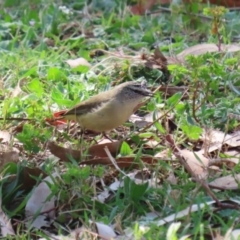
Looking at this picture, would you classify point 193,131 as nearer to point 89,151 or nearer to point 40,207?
point 89,151

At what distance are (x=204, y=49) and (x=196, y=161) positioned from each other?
2.11 metres

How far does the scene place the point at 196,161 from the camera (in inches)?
185

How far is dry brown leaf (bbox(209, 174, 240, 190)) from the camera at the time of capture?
4348 mm

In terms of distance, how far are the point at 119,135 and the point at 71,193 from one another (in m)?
1.14

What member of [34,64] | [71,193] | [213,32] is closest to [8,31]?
[34,64]

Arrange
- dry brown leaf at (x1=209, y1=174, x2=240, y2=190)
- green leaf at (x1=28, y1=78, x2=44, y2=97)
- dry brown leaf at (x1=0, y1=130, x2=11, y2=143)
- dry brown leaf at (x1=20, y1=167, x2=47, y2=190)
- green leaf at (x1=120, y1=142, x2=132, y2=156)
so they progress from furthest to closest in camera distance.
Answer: green leaf at (x1=28, y1=78, x2=44, y2=97) < dry brown leaf at (x1=0, y1=130, x2=11, y2=143) < green leaf at (x1=120, y1=142, x2=132, y2=156) < dry brown leaf at (x1=20, y1=167, x2=47, y2=190) < dry brown leaf at (x1=209, y1=174, x2=240, y2=190)

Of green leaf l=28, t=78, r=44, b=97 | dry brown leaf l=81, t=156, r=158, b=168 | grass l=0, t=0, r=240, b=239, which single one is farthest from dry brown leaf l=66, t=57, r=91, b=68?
dry brown leaf l=81, t=156, r=158, b=168

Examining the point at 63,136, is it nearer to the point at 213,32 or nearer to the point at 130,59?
the point at 130,59

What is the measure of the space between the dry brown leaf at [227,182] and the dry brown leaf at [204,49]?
7.38 ft

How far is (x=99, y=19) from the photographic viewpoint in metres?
7.80

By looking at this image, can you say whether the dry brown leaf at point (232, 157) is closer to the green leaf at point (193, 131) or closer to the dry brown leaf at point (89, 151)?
the green leaf at point (193, 131)

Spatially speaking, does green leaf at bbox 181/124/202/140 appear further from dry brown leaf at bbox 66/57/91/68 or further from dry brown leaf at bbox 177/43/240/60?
dry brown leaf at bbox 66/57/91/68

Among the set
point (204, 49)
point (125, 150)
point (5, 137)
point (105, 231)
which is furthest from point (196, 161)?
point (204, 49)

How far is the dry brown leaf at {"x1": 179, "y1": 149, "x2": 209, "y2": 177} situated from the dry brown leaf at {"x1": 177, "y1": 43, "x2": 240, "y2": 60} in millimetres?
1854
